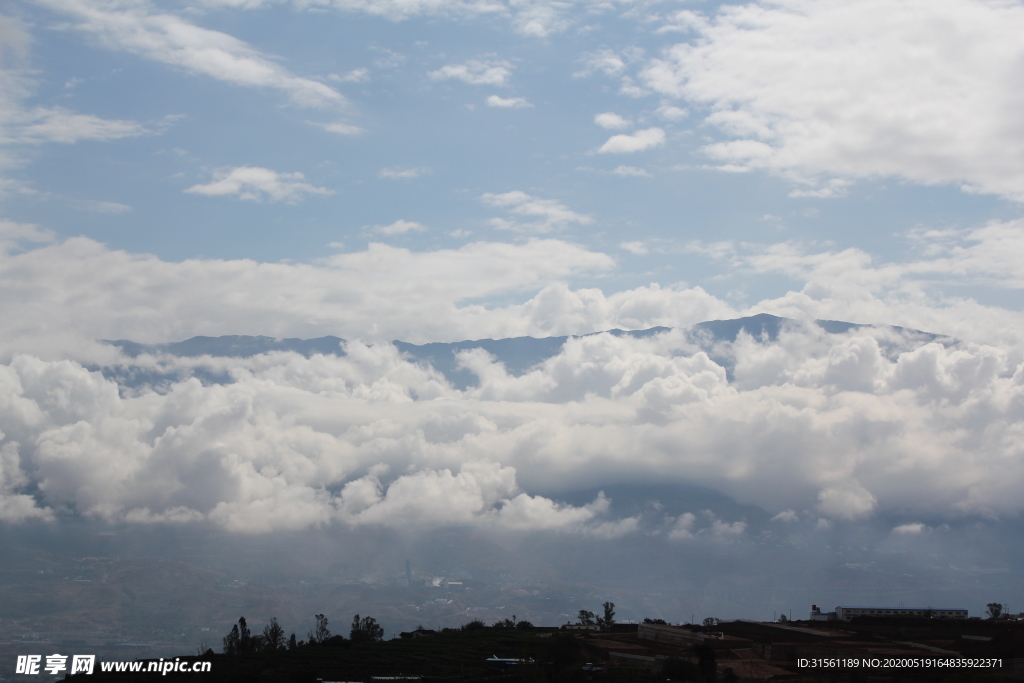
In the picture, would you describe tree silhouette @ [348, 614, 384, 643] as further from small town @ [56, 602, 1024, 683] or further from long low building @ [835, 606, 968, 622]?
long low building @ [835, 606, 968, 622]

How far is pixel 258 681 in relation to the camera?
10844cm

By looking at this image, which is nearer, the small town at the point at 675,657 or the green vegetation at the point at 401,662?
the small town at the point at 675,657

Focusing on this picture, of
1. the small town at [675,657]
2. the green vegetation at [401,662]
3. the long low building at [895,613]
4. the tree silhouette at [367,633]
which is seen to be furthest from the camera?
the tree silhouette at [367,633]

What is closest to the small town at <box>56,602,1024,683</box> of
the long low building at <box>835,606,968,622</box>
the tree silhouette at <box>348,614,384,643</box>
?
the long low building at <box>835,606,968,622</box>

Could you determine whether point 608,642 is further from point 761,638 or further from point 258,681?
point 258,681

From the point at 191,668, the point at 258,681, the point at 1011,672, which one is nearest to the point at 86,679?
the point at 191,668

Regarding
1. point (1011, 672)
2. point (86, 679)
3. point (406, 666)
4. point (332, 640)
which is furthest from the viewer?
point (332, 640)

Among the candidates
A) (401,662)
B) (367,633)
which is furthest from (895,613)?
(367,633)

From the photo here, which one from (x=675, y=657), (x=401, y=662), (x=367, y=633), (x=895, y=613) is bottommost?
(x=367, y=633)

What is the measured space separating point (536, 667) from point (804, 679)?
31.3 meters

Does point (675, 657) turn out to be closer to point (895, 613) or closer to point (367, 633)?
point (895, 613)

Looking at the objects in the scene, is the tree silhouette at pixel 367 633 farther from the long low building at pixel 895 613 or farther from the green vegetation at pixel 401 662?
the long low building at pixel 895 613

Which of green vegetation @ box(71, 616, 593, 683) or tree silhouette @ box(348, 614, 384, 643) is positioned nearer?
green vegetation @ box(71, 616, 593, 683)

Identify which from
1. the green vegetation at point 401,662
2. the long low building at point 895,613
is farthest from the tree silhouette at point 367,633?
the long low building at point 895,613
